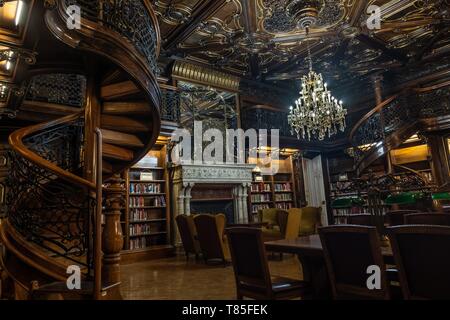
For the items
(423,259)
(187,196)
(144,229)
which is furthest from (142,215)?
(423,259)

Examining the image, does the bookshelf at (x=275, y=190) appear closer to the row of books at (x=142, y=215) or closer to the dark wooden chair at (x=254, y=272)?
the row of books at (x=142, y=215)

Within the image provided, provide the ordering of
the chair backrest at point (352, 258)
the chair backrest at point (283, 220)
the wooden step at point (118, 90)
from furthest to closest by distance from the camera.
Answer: the chair backrest at point (283, 220) → the wooden step at point (118, 90) → the chair backrest at point (352, 258)

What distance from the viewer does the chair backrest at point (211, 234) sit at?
5.62 meters

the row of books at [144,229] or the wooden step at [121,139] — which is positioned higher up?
the wooden step at [121,139]

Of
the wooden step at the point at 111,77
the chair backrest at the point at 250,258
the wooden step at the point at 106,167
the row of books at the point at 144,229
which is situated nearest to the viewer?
the chair backrest at the point at 250,258

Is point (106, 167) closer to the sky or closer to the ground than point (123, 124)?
closer to the ground

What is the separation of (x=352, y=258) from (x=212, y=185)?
252 inches

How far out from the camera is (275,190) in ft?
31.9

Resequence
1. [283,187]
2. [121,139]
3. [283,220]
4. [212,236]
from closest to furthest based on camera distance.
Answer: [121,139] < [212,236] < [283,220] < [283,187]

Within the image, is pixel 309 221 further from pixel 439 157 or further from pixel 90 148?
pixel 90 148

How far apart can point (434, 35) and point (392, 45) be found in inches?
35.7

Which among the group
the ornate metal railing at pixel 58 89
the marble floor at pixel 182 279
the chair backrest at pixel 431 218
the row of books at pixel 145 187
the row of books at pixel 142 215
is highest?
the ornate metal railing at pixel 58 89

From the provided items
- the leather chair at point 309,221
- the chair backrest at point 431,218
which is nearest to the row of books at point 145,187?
the leather chair at point 309,221

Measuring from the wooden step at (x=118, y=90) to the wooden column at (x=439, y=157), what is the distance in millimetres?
7249
